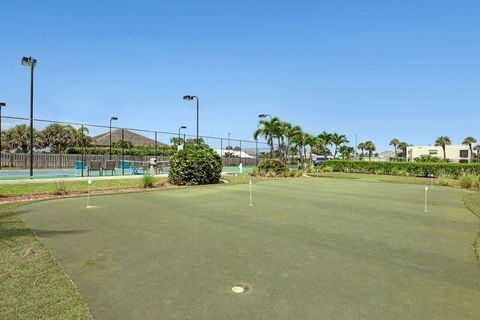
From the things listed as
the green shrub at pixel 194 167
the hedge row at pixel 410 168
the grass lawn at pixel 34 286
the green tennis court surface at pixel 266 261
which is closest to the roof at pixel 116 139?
the hedge row at pixel 410 168

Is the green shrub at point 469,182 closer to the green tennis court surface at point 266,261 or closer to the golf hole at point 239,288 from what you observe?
the green tennis court surface at point 266,261

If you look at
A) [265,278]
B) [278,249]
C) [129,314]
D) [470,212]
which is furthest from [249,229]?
[470,212]

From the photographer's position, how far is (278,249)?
5.65 m

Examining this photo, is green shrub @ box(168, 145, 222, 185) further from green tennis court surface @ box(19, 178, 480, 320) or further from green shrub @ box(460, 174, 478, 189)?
green shrub @ box(460, 174, 478, 189)

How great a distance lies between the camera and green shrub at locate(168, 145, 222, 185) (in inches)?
669

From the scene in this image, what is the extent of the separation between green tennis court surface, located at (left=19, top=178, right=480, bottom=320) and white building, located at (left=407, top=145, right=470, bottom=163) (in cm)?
8317

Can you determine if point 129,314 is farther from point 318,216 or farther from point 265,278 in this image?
point 318,216

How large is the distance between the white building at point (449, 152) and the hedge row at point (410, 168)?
54398 millimetres

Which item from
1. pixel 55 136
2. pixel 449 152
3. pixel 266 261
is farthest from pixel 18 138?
pixel 449 152

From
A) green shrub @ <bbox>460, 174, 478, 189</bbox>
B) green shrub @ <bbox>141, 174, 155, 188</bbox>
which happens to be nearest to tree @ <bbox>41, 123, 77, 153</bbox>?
green shrub @ <bbox>141, 174, 155, 188</bbox>

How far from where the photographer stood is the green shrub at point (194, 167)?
17.0 m

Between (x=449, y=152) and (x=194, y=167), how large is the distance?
274 feet

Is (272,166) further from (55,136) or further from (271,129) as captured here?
(55,136)

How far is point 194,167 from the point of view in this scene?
56.3 feet
